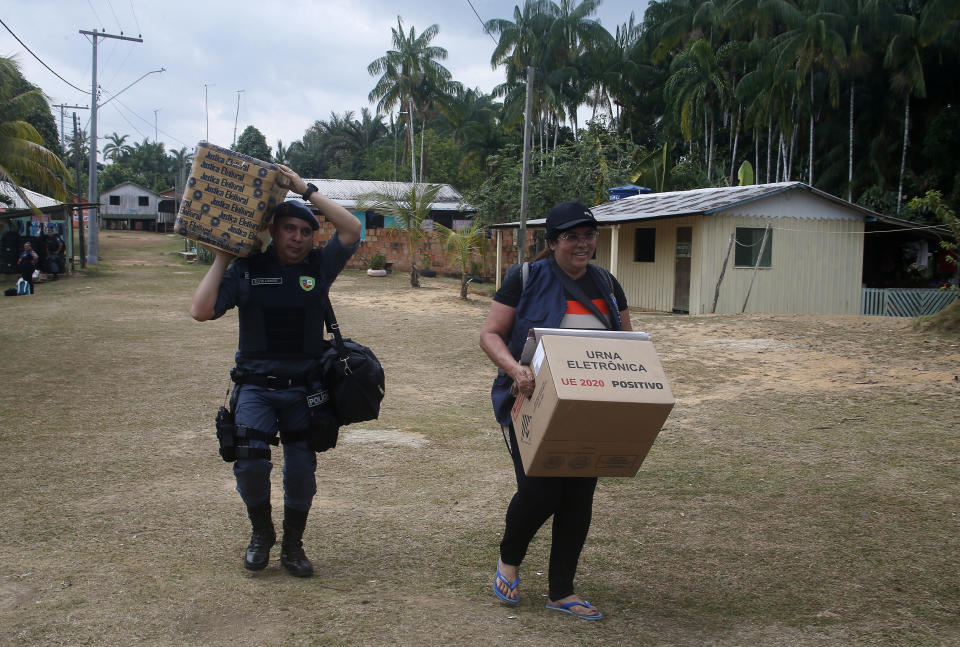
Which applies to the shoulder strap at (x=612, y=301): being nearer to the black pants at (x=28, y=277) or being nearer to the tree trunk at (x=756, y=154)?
the black pants at (x=28, y=277)

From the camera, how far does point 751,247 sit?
17.7 m

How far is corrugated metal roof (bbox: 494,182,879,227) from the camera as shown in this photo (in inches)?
669

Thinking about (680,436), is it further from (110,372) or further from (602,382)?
(110,372)

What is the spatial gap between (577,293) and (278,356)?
133 cm

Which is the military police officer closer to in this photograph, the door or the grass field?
the grass field

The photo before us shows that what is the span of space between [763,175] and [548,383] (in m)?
38.4

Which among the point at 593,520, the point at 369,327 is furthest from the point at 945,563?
the point at 369,327

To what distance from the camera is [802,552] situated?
386cm

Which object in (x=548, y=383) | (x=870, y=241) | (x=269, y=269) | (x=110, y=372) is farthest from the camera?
(x=870, y=241)

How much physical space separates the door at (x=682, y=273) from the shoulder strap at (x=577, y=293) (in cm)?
1544

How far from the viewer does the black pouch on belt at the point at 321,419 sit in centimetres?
346

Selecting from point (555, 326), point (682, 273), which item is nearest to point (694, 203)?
point (682, 273)

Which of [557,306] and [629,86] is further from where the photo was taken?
[629,86]

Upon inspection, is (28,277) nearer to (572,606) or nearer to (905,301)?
(572,606)
